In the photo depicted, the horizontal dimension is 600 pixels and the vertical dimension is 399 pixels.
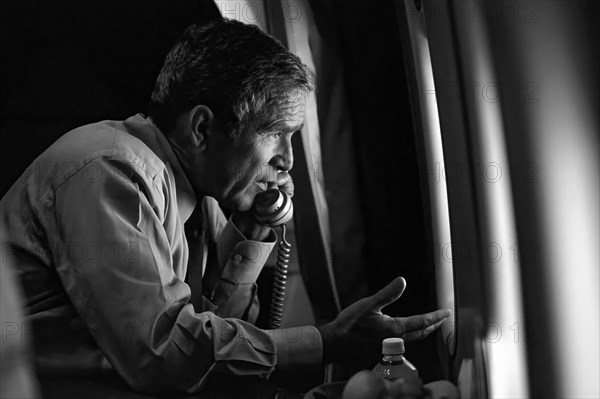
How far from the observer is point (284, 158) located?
1438 mm

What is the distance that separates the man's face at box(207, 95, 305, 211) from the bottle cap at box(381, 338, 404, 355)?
32cm

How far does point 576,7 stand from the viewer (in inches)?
55.8

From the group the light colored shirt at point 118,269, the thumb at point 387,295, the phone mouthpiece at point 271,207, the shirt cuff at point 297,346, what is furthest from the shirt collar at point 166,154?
the thumb at point 387,295

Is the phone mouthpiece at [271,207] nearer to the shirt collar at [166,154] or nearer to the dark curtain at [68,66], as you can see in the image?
the shirt collar at [166,154]

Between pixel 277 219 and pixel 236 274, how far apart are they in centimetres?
12

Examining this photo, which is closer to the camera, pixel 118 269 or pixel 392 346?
pixel 118 269

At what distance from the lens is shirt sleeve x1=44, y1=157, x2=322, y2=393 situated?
1.31m

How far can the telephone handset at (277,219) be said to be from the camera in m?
1.42

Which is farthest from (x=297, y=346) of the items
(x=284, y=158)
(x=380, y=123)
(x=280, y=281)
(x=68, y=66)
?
(x=68, y=66)

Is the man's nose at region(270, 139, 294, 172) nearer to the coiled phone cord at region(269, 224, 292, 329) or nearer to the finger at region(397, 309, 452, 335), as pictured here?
the coiled phone cord at region(269, 224, 292, 329)

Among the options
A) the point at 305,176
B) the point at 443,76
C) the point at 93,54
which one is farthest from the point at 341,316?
the point at 93,54

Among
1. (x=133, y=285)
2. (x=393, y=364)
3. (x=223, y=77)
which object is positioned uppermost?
(x=223, y=77)

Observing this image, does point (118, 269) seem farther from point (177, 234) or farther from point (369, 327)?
point (369, 327)

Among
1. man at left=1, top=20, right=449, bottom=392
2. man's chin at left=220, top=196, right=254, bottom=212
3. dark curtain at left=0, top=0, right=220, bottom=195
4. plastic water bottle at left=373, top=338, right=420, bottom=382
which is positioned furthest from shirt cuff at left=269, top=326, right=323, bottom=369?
dark curtain at left=0, top=0, right=220, bottom=195
